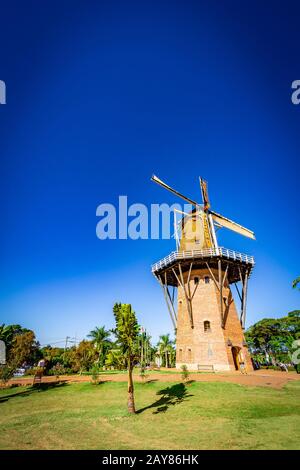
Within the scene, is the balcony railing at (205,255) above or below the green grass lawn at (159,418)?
above

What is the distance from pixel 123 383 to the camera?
19797 millimetres

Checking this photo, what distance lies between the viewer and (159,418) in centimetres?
1106

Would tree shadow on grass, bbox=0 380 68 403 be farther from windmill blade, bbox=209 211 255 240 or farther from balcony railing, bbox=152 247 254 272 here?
windmill blade, bbox=209 211 255 240

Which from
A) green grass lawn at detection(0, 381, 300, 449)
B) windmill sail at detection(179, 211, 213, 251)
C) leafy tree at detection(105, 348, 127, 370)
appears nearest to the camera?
green grass lawn at detection(0, 381, 300, 449)

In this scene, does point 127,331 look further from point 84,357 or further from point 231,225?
point 84,357

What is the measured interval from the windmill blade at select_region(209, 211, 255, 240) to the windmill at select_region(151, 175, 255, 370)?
1905 mm

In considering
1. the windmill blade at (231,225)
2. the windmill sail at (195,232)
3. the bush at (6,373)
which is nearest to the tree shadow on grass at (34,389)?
the bush at (6,373)

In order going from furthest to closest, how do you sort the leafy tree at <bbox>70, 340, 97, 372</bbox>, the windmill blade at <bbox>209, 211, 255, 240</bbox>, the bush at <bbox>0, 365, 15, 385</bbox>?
the leafy tree at <bbox>70, 340, 97, 372</bbox> < the windmill blade at <bbox>209, 211, 255, 240</bbox> < the bush at <bbox>0, 365, 15, 385</bbox>

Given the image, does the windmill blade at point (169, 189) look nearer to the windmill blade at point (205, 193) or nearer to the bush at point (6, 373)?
the windmill blade at point (205, 193)

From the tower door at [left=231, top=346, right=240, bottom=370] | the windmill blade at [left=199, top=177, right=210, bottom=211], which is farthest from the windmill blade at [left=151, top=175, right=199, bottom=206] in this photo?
the tower door at [left=231, top=346, right=240, bottom=370]

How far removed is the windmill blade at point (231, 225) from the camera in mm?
31312

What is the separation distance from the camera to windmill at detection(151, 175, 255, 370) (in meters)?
24.7
